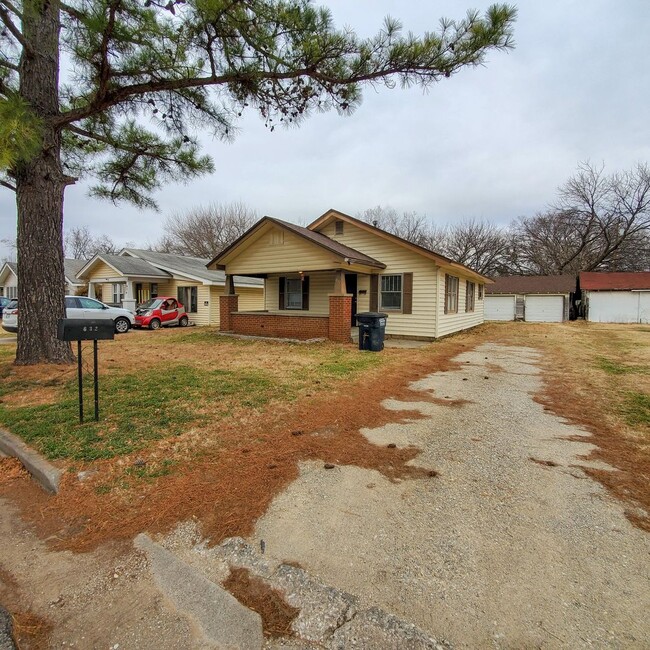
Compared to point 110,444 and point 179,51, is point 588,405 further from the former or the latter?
point 179,51

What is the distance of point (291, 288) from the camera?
50.2 feet

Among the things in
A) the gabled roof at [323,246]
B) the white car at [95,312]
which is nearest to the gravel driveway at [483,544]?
the gabled roof at [323,246]

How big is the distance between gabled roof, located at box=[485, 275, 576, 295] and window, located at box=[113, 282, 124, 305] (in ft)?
82.8

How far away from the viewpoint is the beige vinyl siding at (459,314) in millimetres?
12625

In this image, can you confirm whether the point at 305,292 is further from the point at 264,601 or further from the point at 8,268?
the point at 8,268

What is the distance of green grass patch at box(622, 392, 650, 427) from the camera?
463 cm

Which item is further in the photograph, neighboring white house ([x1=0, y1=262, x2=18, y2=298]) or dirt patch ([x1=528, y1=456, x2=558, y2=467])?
neighboring white house ([x1=0, y1=262, x2=18, y2=298])

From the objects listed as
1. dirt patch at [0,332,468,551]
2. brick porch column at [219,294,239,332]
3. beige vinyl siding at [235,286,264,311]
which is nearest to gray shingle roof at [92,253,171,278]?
beige vinyl siding at [235,286,264,311]

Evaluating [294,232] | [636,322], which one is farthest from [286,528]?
[636,322]

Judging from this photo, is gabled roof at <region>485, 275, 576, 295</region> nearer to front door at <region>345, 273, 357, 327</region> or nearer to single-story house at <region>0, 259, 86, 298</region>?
front door at <region>345, 273, 357, 327</region>

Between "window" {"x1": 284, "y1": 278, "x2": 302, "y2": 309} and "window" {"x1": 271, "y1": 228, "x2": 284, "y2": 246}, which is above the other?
"window" {"x1": 271, "y1": 228, "x2": 284, "y2": 246}

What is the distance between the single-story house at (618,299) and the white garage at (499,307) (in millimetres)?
5067

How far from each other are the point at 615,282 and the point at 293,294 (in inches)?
991

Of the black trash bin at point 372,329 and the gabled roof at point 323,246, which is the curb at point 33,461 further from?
the gabled roof at point 323,246
